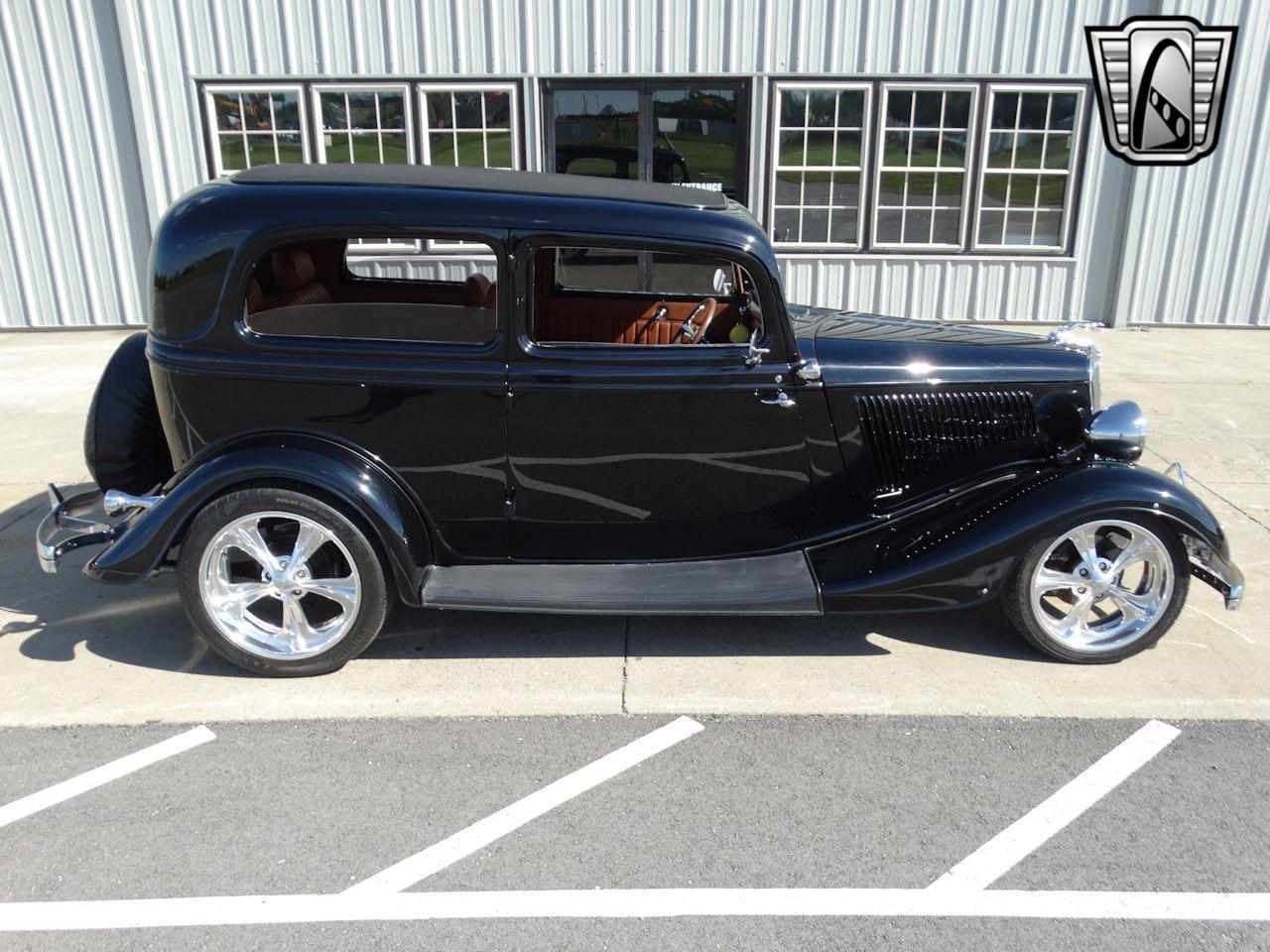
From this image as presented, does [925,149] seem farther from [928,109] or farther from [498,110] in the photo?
[498,110]

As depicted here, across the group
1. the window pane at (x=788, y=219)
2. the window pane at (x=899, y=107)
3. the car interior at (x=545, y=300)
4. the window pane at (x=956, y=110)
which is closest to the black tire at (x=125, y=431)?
the car interior at (x=545, y=300)

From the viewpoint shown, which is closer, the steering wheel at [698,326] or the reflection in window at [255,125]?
the steering wheel at [698,326]

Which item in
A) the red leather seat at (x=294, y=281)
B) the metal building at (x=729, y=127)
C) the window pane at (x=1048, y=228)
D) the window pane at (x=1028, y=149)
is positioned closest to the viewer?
the red leather seat at (x=294, y=281)

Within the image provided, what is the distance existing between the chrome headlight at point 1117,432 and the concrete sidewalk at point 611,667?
2.74ft

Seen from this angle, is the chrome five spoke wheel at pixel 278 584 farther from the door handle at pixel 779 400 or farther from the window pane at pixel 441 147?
the window pane at pixel 441 147

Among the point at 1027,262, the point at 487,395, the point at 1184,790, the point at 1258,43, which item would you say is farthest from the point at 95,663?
the point at 1258,43

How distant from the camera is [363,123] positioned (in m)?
9.30

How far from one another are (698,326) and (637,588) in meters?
1.20

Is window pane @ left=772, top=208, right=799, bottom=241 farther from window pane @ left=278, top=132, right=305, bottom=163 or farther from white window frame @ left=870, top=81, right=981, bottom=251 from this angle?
window pane @ left=278, top=132, right=305, bottom=163

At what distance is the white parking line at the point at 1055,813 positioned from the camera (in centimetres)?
271

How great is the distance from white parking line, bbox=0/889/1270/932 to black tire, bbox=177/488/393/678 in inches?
45.9

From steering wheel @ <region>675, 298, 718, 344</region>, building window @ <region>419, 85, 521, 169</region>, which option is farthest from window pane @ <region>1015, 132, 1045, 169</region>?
steering wheel @ <region>675, 298, 718, 344</region>

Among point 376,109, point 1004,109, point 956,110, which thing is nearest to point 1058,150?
point 1004,109

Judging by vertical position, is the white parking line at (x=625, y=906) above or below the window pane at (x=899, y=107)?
below
